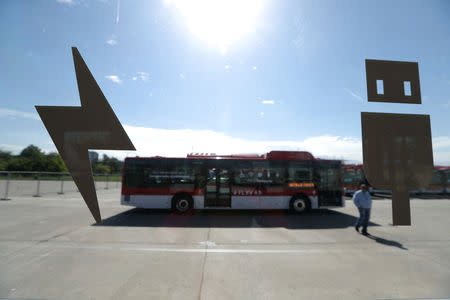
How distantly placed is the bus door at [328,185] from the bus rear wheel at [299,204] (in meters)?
0.62

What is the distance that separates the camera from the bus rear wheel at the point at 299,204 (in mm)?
9078

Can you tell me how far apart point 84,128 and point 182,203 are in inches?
280

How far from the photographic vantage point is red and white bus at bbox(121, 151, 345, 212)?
888 centimetres


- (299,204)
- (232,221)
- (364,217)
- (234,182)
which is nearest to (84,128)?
(232,221)

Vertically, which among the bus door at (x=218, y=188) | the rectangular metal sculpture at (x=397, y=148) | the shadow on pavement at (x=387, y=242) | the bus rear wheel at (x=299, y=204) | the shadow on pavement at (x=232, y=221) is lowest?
the shadow on pavement at (x=232, y=221)

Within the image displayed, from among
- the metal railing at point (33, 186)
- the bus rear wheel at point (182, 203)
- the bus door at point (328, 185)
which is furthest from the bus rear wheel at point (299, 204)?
the metal railing at point (33, 186)

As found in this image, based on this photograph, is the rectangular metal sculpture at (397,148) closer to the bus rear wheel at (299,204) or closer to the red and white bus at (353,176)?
the bus rear wheel at (299,204)

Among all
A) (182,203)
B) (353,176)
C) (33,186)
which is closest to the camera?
(182,203)

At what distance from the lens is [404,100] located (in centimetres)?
240

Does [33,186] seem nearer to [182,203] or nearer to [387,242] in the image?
[182,203]

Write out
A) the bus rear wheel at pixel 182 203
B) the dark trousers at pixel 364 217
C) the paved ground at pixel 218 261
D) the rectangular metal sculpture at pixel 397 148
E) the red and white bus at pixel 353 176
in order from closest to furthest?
the rectangular metal sculpture at pixel 397 148
the paved ground at pixel 218 261
the dark trousers at pixel 364 217
the bus rear wheel at pixel 182 203
the red and white bus at pixel 353 176

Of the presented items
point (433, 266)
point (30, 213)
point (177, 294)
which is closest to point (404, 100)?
point (433, 266)

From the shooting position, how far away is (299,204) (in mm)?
9148

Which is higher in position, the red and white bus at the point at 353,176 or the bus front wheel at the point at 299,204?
the red and white bus at the point at 353,176
